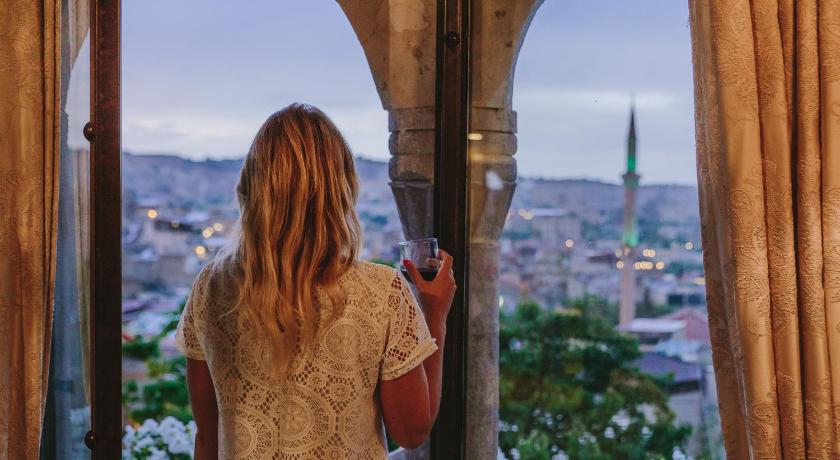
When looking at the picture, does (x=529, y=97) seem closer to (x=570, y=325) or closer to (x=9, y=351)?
(x=570, y=325)

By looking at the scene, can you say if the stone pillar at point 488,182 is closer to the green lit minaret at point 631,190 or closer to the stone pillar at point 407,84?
the stone pillar at point 407,84

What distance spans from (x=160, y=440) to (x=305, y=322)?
4.14 ft

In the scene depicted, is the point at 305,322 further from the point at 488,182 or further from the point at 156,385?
the point at 156,385

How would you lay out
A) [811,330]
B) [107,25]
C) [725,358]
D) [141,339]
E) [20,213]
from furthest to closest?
[141,339]
[107,25]
[20,213]
[725,358]
[811,330]

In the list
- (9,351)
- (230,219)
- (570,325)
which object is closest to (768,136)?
(570,325)

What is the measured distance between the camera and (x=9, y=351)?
2127 mm

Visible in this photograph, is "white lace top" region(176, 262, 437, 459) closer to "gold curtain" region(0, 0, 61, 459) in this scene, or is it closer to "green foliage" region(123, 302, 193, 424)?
"gold curtain" region(0, 0, 61, 459)

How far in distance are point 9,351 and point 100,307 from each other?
0.78 ft

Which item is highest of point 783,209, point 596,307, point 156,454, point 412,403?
point 783,209

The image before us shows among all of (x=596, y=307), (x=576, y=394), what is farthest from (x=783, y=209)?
(x=576, y=394)

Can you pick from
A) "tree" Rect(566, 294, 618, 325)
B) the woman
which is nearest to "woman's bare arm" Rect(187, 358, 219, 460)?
the woman

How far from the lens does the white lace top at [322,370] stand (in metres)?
1.57

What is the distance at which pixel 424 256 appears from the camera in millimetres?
1799

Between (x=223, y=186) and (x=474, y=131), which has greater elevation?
(x=474, y=131)
